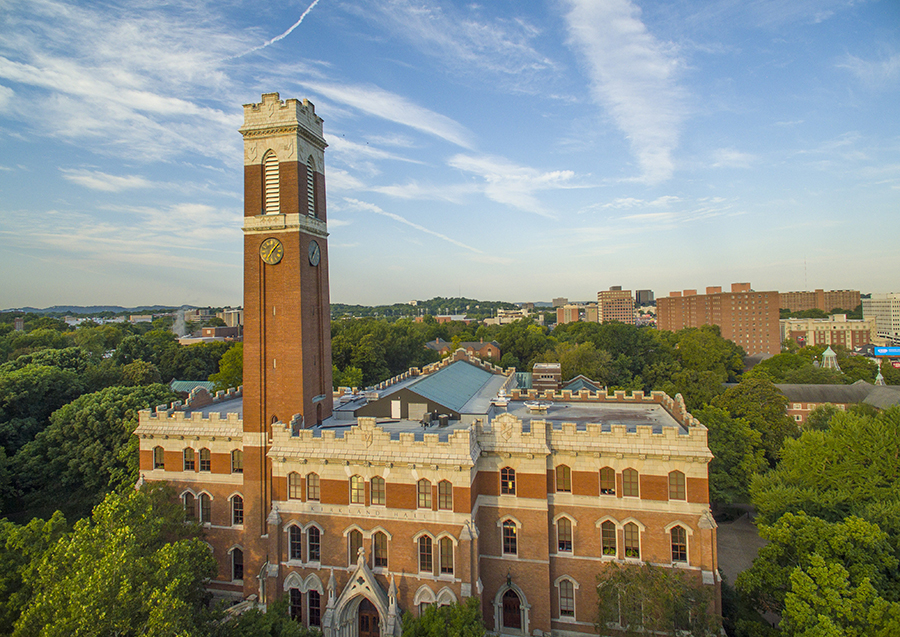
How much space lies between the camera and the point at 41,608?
1761 cm

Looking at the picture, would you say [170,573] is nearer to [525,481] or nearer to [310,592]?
[310,592]

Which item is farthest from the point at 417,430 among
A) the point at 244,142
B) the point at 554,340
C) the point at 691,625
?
the point at 554,340

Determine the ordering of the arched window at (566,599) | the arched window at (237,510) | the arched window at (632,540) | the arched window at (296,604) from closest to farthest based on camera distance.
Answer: the arched window at (632,540), the arched window at (566,599), the arched window at (296,604), the arched window at (237,510)

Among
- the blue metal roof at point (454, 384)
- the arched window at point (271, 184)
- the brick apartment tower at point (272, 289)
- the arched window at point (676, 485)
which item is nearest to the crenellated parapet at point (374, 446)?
the brick apartment tower at point (272, 289)

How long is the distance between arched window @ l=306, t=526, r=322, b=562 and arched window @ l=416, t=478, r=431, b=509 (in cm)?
659

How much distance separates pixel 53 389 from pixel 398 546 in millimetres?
49536

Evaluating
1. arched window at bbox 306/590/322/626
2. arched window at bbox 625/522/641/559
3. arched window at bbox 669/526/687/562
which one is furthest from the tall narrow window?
arched window at bbox 306/590/322/626

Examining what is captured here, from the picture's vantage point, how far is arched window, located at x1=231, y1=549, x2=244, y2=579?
32469mm

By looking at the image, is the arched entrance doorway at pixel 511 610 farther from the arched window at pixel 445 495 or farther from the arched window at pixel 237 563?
the arched window at pixel 237 563

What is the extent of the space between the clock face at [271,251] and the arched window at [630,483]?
2453 centimetres

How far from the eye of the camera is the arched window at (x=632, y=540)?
2752 centimetres

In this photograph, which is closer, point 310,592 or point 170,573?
point 170,573

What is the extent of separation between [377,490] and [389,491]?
89cm

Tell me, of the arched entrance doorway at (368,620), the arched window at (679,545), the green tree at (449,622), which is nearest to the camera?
the green tree at (449,622)
